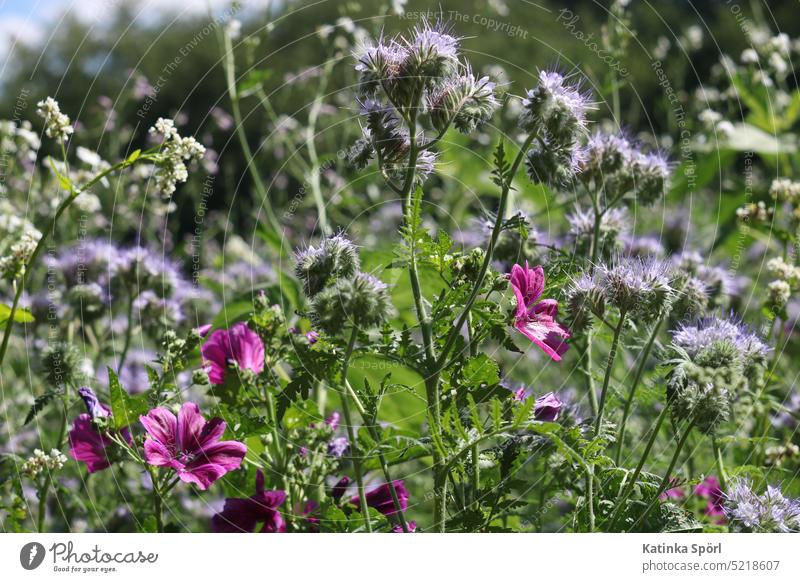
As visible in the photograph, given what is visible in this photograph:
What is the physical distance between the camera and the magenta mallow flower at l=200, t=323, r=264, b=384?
145 cm

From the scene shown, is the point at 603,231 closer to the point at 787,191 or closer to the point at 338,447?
the point at 787,191

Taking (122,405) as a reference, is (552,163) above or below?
above

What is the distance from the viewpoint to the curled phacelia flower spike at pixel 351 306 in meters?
1.08

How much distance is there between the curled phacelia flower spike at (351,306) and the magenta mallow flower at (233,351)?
1.21 feet

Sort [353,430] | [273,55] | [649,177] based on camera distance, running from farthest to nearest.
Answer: [273,55]
[649,177]
[353,430]

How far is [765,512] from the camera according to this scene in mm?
1271

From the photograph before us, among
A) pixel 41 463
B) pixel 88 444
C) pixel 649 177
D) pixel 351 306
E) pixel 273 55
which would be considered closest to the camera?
pixel 351 306

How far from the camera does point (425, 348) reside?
45.8 inches

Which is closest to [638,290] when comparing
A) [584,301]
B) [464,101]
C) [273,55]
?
[584,301]

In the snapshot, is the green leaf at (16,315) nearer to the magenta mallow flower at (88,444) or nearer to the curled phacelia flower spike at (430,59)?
the magenta mallow flower at (88,444)
